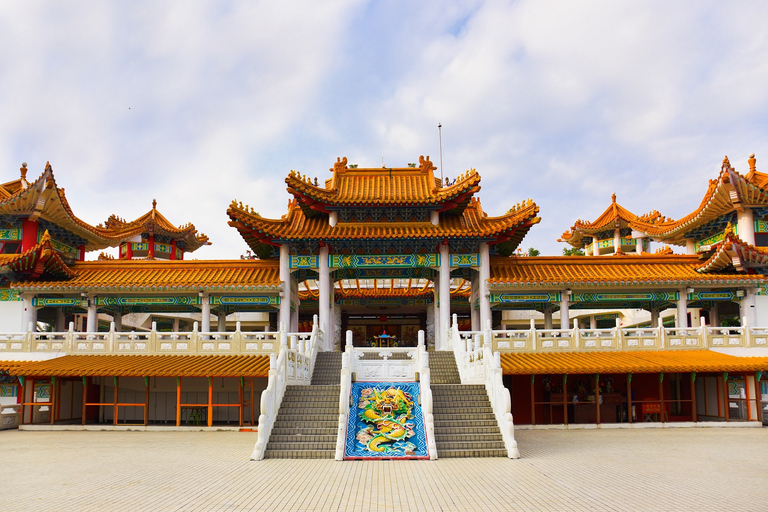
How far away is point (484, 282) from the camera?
2600cm

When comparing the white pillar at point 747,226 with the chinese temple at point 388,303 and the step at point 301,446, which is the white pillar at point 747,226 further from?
the step at point 301,446

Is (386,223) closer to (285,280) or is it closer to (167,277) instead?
(285,280)

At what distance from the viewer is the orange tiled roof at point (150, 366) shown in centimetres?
2023

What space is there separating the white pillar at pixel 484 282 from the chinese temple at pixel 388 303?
2.7 inches

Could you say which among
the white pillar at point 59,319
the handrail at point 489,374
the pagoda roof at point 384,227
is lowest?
the handrail at point 489,374

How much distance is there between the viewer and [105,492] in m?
10.9

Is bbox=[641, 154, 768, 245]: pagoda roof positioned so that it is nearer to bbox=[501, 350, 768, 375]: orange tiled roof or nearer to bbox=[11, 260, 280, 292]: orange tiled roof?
bbox=[501, 350, 768, 375]: orange tiled roof

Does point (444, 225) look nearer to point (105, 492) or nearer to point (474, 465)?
point (474, 465)

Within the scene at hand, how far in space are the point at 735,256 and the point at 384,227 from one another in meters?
13.2

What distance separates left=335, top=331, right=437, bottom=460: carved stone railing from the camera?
15766 millimetres

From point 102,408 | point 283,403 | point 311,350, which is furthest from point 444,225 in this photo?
point 102,408

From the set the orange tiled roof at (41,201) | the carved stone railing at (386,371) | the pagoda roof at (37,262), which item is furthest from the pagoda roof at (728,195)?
the orange tiled roof at (41,201)

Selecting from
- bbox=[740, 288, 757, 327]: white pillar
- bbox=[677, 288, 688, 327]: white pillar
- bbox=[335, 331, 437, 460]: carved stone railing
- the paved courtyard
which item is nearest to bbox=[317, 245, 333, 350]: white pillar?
bbox=[335, 331, 437, 460]: carved stone railing

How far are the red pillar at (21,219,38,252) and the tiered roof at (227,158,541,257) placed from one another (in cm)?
880
